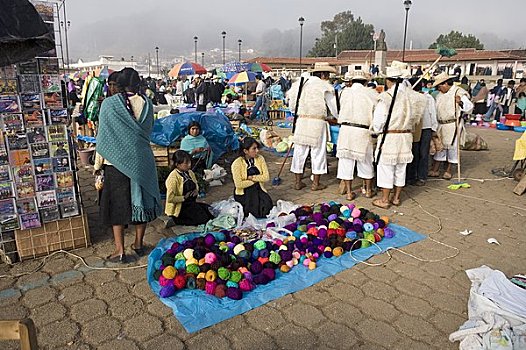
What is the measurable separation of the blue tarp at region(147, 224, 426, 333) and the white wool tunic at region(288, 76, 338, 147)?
7.48ft

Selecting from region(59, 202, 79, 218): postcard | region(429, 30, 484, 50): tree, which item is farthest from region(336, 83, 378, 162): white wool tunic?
region(429, 30, 484, 50): tree

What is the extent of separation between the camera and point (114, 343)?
8.75 feet

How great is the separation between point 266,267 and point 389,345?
1285mm

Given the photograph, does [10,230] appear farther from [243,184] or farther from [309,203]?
[309,203]

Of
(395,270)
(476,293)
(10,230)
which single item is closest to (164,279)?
(10,230)

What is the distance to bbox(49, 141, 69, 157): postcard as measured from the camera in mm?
3795

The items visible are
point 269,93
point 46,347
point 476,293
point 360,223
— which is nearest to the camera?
point 46,347

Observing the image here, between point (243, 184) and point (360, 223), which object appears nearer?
point (360, 223)

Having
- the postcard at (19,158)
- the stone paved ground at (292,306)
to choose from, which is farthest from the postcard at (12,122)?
the stone paved ground at (292,306)

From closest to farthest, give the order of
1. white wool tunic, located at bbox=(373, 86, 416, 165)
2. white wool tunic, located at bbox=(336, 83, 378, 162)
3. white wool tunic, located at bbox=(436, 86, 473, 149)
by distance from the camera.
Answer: white wool tunic, located at bbox=(373, 86, 416, 165), white wool tunic, located at bbox=(336, 83, 378, 162), white wool tunic, located at bbox=(436, 86, 473, 149)

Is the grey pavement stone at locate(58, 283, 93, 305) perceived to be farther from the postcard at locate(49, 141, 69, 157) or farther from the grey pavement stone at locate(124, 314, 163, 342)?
the postcard at locate(49, 141, 69, 157)

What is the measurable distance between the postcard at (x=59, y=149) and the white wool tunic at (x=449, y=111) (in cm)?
585

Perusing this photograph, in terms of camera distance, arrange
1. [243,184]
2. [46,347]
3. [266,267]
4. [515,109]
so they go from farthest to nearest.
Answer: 1. [515,109]
2. [243,184]
3. [266,267]
4. [46,347]

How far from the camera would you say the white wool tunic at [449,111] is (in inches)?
261
